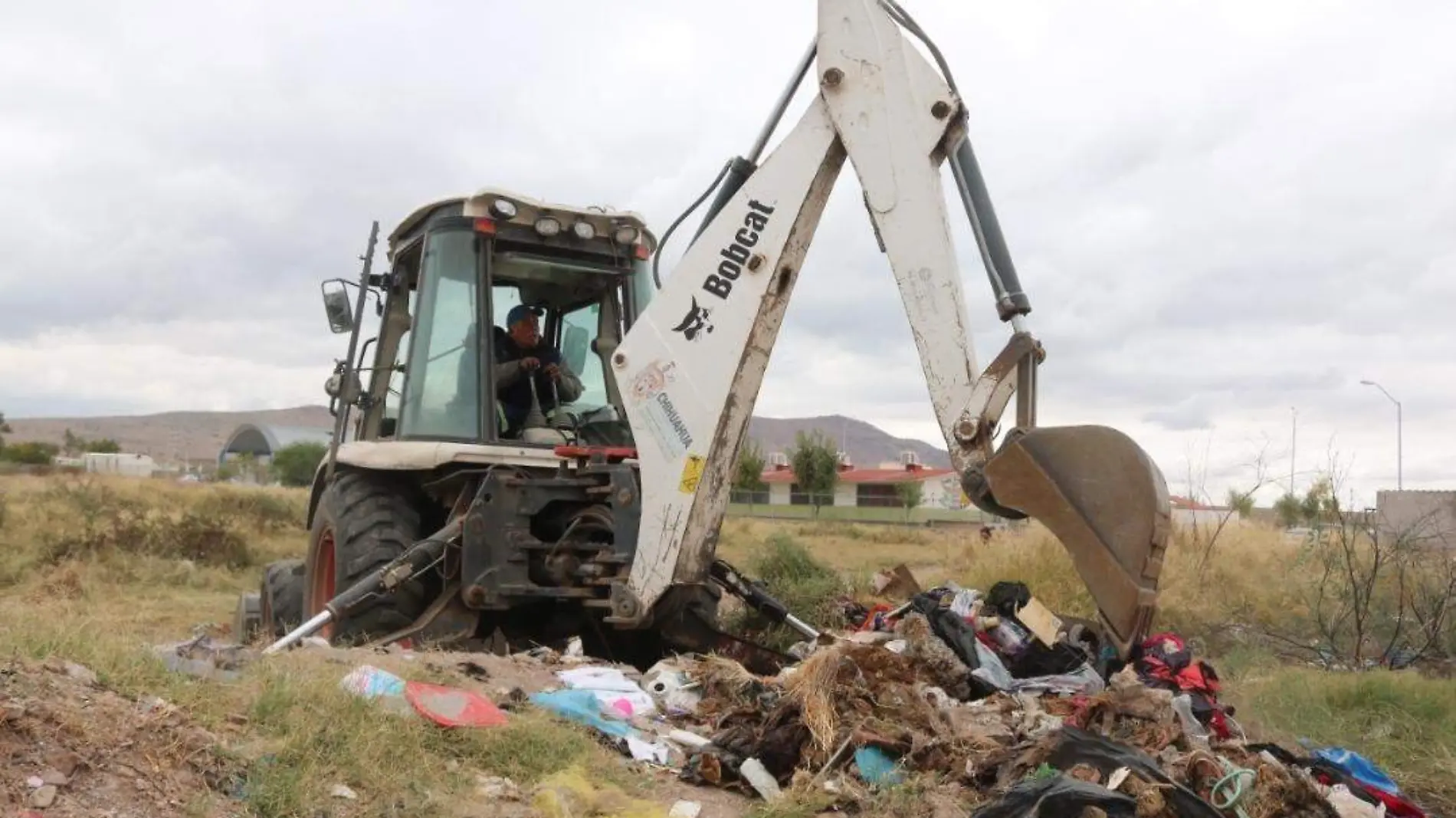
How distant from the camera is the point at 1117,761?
3.74m

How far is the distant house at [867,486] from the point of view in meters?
54.3

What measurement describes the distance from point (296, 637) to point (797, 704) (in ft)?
7.75

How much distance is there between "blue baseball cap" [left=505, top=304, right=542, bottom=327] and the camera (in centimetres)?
689

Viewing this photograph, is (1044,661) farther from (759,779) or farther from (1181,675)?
(759,779)

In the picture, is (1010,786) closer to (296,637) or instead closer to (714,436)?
(714,436)

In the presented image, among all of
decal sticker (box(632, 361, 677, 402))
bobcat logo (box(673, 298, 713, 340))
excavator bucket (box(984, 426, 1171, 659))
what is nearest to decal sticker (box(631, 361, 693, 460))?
decal sticker (box(632, 361, 677, 402))

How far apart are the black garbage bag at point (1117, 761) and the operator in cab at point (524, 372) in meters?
3.73

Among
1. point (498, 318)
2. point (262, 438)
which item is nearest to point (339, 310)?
point (498, 318)

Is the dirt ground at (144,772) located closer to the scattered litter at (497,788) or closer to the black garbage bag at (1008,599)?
the scattered litter at (497,788)

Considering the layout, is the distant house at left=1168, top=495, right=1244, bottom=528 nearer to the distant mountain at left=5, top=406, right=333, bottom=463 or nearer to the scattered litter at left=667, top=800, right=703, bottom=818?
the scattered litter at left=667, top=800, right=703, bottom=818

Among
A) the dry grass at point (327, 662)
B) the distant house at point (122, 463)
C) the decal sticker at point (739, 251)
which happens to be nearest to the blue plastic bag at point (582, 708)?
the dry grass at point (327, 662)

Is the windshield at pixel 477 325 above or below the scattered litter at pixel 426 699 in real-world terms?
above

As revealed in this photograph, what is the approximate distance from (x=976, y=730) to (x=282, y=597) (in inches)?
209

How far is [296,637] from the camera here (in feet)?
17.4
